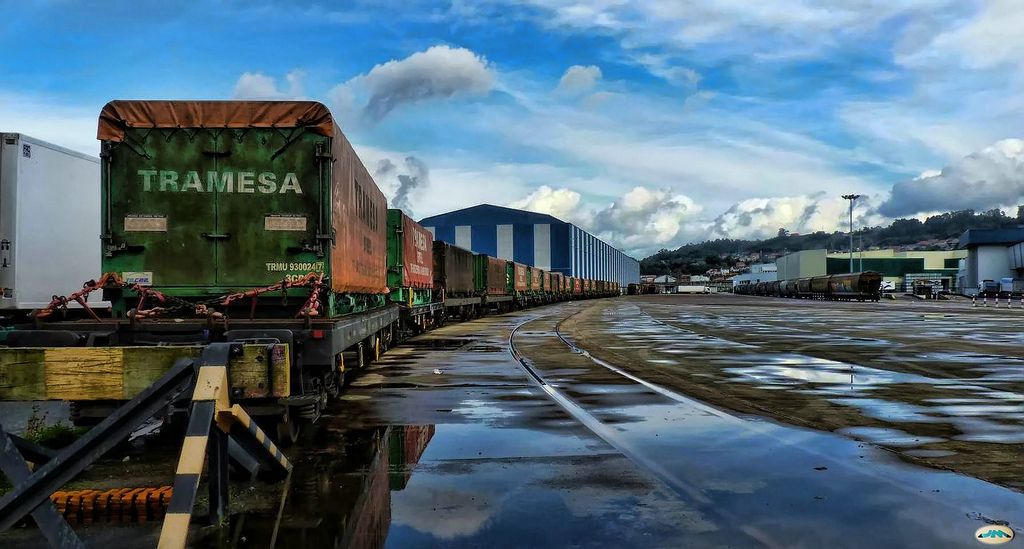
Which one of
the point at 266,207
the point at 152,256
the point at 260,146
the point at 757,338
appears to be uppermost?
the point at 260,146

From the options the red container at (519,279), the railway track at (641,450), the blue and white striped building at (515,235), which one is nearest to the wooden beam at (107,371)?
the railway track at (641,450)

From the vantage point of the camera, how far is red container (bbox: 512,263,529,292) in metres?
49.8

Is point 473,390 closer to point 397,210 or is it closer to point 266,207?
point 266,207

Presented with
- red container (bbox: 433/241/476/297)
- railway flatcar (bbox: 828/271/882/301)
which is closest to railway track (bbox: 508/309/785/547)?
red container (bbox: 433/241/476/297)

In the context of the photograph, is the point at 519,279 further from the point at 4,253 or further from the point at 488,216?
the point at 488,216

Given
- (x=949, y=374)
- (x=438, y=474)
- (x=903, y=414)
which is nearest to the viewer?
(x=438, y=474)

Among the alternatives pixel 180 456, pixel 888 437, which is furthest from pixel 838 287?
pixel 180 456

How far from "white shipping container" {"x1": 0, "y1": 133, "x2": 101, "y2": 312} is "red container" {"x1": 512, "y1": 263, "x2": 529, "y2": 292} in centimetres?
3771

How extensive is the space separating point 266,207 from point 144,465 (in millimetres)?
3183

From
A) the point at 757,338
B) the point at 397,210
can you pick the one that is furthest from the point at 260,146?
the point at 757,338

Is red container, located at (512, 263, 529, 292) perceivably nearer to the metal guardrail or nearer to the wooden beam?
the wooden beam

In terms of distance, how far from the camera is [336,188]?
352 inches

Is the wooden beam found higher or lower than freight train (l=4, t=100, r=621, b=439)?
lower

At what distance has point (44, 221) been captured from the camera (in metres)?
11.2
